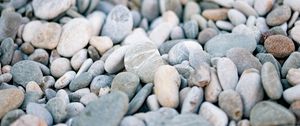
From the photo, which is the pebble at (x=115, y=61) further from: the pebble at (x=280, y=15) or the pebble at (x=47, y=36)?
the pebble at (x=280, y=15)

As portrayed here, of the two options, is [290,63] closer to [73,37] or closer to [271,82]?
[271,82]

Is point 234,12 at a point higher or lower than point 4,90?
higher

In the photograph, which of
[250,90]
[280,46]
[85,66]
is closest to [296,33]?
[280,46]

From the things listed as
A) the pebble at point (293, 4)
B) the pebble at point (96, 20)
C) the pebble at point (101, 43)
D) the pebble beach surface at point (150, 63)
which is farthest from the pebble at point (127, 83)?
the pebble at point (293, 4)

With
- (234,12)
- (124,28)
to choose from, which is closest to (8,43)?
(124,28)

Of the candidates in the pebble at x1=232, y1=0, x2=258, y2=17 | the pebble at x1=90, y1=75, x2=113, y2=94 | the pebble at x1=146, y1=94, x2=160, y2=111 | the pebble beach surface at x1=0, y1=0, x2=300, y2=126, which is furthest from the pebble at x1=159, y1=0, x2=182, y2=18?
the pebble at x1=146, y1=94, x2=160, y2=111

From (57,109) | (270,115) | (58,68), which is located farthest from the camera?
(58,68)

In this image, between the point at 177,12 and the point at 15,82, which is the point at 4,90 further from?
the point at 177,12
